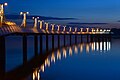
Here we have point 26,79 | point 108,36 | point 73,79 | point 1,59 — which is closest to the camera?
point 26,79

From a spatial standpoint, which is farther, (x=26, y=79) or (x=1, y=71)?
(x=1, y=71)

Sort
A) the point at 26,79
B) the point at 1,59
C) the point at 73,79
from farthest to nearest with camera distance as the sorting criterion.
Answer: the point at 1,59 → the point at 73,79 → the point at 26,79

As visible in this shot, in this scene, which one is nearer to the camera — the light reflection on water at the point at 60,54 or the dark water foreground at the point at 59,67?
the dark water foreground at the point at 59,67

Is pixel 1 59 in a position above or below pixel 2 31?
below

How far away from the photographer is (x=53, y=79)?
24109 mm

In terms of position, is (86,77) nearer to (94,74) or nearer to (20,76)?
(94,74)

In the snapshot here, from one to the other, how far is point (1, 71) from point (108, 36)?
101530 millimetres

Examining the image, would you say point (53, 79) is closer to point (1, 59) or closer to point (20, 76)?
point (20, 76)

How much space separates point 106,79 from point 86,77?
173 centimetres

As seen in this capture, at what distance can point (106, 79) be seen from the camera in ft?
79.7

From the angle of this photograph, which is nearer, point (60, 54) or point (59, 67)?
point (59, 67)

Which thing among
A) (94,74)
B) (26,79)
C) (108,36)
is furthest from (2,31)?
(108,36)

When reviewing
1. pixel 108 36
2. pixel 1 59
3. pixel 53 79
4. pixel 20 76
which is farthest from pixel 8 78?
pixel 108 36

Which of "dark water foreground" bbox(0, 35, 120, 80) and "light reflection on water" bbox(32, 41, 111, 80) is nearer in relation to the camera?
→ "dark water foreground" bbox(0, 35, 120, 80)
